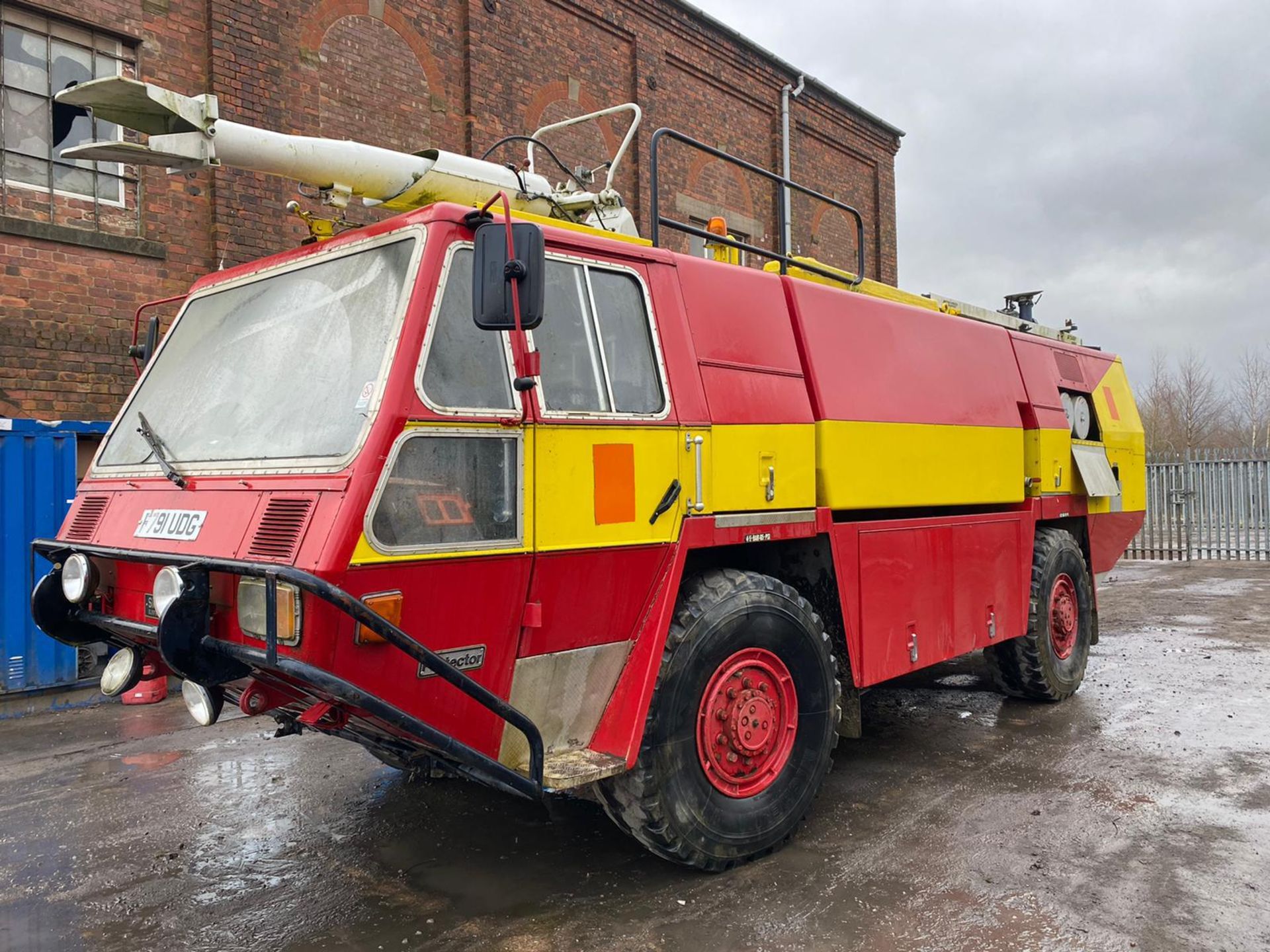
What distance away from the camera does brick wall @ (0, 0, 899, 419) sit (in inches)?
309

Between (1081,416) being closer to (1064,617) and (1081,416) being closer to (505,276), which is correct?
(1064,617)

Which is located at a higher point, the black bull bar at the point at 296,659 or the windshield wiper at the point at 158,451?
the windshield wiper at the point at 158,451

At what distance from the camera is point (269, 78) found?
29.4ft

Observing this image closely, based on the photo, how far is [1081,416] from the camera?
7301 millimetres

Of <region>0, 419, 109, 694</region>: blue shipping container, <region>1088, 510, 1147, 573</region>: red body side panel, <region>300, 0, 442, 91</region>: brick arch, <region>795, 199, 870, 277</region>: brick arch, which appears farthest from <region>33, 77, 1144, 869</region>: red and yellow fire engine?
<region>795, 199, 870, 277</region>: brick arch

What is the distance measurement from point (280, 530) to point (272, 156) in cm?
172

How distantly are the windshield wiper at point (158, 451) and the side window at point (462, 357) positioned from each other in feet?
3.78

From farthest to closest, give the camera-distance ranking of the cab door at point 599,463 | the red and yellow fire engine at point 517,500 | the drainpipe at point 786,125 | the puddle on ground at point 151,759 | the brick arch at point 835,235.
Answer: the brick arch at point 835,235 < the drainpipe at point 786,125 < the puddle on ground at point 151,759 < the cab door at point 599,463 < the red and yellow fire engine at point 517,500

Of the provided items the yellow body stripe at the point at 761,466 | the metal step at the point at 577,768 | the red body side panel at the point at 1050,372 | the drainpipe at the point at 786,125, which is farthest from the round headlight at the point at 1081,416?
the drainpipe at the point at 786,125

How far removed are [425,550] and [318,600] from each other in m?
0.38

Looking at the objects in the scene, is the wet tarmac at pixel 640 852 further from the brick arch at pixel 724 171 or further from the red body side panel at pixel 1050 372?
the brick arch at pixel 724 171

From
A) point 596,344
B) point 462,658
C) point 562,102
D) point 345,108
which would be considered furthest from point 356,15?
point 462,658

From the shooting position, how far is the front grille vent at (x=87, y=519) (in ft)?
12.8

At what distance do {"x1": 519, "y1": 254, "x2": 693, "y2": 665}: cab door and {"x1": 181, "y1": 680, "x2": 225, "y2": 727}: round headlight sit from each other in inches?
42.1
